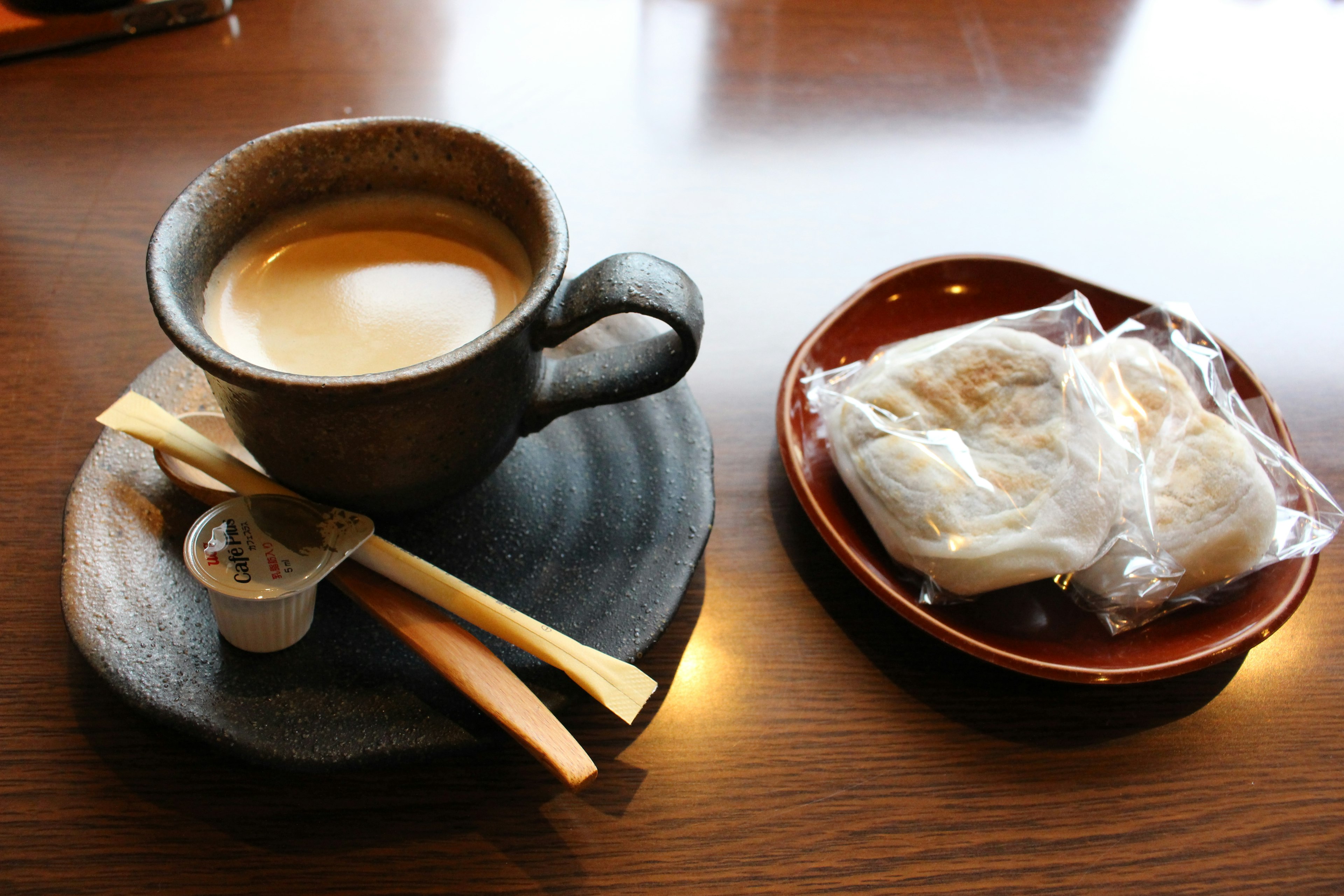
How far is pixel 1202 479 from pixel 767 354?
1.45ft

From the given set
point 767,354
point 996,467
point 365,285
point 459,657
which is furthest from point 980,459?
point 365,285

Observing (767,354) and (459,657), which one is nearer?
(459,657)

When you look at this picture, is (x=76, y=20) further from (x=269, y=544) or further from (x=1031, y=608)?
(x=1031, y=608)

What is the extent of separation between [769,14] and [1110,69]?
570 mm

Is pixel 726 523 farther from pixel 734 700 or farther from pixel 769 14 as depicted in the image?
pixel 769 14

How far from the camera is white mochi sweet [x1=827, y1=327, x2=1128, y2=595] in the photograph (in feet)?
2.28

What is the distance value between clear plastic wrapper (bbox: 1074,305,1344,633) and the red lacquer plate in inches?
0.6

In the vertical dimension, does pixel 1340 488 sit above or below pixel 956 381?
below

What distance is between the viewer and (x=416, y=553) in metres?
0.74

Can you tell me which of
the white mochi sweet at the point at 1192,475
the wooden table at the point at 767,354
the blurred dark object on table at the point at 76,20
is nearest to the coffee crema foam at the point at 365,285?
the wooden table at the point at 767,354

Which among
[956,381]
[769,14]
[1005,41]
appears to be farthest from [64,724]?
[1005,41]

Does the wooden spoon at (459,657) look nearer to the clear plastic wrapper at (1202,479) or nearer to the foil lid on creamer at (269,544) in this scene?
the foil lid on creamer at (269,544)

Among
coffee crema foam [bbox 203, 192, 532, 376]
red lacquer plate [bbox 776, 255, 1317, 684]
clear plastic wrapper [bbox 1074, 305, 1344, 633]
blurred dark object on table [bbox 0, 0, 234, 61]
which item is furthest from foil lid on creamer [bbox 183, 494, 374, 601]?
blurred dark object on table [bbox 0, 0, 234, 61]

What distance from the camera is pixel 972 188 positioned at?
1.24m
